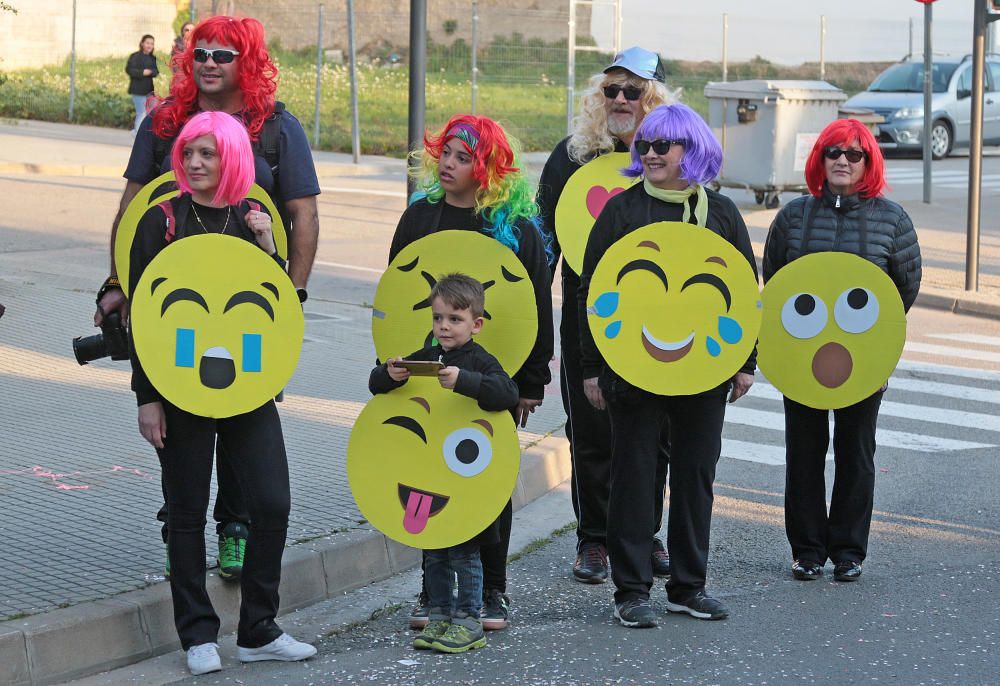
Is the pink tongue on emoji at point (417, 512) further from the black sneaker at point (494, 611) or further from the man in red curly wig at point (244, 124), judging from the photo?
the man in red curly wig at point (244, 124)

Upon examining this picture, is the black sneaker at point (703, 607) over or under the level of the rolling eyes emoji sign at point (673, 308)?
under

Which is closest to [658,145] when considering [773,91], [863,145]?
[863,145]

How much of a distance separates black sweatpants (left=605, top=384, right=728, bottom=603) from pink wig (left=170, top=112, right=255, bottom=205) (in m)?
1.53

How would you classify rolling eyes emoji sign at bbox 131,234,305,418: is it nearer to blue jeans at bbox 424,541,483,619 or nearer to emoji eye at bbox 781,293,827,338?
blue jeans at bbox 424,541,483,619

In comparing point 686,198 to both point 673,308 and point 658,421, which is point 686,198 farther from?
point 658,421

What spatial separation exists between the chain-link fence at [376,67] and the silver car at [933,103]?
17.2ft

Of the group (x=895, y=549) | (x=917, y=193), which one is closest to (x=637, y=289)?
(x=895, y=549)

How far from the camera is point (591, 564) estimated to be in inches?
229

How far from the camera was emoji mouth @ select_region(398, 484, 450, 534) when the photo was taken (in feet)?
16.4

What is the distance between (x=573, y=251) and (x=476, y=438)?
3.86 ft

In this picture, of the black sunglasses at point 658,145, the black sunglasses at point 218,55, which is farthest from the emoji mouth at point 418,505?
the black sunglasses at point 218,55

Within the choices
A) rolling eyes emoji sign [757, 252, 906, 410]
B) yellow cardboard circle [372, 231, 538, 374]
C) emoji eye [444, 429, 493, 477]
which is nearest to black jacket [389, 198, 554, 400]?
yellow cardboard circle [372, 231, 538, 374]

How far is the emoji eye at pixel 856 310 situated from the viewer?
5754 mm

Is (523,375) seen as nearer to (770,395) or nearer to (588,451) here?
(588,451)
